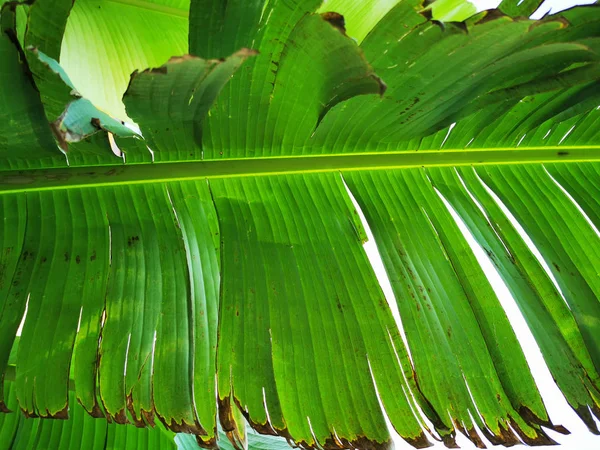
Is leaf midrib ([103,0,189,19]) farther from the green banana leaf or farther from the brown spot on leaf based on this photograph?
the brown spot on leaf

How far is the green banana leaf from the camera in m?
0.54

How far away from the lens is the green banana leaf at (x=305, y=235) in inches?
21.4

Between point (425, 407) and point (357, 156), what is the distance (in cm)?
35

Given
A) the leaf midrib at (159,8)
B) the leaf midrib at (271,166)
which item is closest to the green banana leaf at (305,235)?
the leaf midrib at (271,166)

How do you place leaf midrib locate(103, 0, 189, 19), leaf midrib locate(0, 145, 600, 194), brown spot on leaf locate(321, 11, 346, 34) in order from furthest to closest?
leaf midrib locate(103, 0, 189, 19) < leaf midrib locate(0, 145, 600, 194) < brown spot on leaf locate(321, 11, 346, 34)

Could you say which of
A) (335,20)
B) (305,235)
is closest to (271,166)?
(305,235)

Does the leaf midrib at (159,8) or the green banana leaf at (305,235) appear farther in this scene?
the leaf midrib at (159,8)

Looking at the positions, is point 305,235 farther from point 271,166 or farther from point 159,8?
Result: point 159,8

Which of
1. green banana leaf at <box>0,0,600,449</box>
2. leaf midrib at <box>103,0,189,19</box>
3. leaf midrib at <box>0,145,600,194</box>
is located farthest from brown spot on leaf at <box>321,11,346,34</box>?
leaf midrib at <box>103,0,189,19</box>

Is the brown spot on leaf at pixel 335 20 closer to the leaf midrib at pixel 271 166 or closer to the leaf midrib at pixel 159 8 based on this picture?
the leaf midrib at pixel 271 166

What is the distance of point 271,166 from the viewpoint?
0.71 m

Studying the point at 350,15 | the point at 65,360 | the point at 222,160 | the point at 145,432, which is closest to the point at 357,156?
the point at 222,160

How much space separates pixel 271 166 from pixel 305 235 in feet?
0.35

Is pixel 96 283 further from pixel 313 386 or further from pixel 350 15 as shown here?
pixel 350 15
